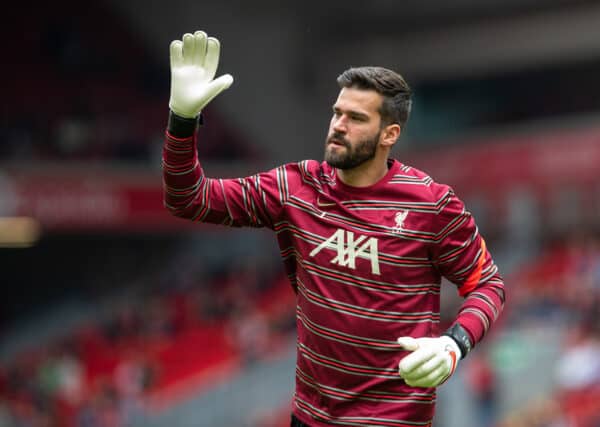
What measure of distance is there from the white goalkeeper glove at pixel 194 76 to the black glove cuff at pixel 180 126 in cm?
1

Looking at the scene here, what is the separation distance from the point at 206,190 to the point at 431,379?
86 centimetres

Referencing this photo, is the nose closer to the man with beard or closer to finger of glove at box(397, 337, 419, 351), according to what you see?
the man with beard

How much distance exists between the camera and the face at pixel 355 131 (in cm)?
267

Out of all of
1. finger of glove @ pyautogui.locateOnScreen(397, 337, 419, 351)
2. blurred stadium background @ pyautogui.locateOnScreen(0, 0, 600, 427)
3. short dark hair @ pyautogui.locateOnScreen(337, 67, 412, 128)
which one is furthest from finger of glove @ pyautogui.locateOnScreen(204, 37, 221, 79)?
blurred stadium background @ pyautogui.locateOnScreen(0, 0, 600, 427)

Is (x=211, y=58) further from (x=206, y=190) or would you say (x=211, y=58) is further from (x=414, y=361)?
(x=414, y=361)

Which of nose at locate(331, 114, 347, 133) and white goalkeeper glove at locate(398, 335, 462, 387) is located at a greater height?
nose at locate(331, 114, 347, 133)

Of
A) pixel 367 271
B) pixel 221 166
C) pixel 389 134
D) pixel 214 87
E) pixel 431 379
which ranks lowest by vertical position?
pixel 221 166

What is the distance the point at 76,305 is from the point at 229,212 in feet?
54.0

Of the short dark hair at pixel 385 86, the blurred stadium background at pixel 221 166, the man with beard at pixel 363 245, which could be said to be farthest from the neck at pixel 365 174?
the blurred stadium background at pixel 221 166

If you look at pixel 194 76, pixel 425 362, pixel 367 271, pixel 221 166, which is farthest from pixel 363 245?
pixel 221 166

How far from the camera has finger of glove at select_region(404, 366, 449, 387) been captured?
238cm

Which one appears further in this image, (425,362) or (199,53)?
(199,53)

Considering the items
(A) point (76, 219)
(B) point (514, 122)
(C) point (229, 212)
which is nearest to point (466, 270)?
(C) point (229, 212)

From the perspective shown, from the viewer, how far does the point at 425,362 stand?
237cm
